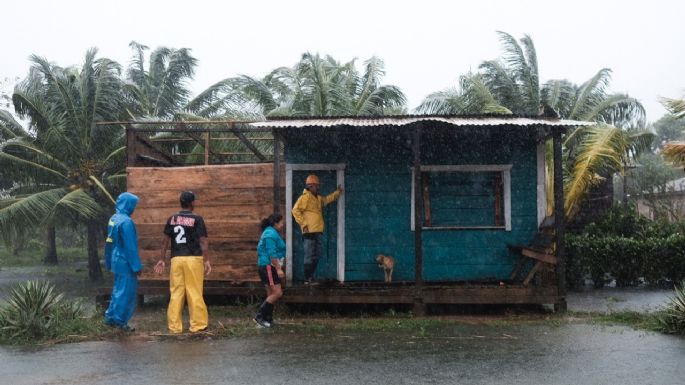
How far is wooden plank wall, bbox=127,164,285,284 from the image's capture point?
37.6 feet

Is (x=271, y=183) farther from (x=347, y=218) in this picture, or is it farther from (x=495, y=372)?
(x=495, y=372)

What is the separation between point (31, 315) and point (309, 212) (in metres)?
4.04

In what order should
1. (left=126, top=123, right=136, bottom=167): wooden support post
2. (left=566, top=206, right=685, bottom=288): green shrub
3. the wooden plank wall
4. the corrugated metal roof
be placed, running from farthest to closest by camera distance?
(left=566, top=206, right=685, bottom=288): green shrub < (left=126, top=123, right=136, bottom=167): wooden support post < the wooden plank wall < the corrugated metal roof

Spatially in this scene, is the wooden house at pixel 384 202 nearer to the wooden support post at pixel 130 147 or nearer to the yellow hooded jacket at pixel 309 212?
the wooden support post at pixel 130 147

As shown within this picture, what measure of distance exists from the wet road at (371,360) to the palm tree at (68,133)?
13.5 m

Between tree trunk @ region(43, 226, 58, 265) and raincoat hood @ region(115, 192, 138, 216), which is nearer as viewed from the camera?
raincoat hood @ region(115, 192, 138, 216)

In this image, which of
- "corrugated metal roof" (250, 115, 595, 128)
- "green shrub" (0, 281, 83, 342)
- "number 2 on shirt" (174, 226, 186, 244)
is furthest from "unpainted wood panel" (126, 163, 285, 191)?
"green shrub" (0, 281, 83, 342)

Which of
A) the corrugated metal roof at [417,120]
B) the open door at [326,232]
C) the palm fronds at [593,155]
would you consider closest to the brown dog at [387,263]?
the open door at [326,232]

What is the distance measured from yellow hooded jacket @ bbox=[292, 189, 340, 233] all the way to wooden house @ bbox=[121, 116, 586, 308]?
2.96 feet

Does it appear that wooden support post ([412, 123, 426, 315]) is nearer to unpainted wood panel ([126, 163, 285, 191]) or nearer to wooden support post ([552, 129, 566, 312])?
wooden support post ([552, 129, 566, 312])

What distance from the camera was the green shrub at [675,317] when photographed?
8398mm

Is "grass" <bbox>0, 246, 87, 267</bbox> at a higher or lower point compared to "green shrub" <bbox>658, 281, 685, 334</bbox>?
lower

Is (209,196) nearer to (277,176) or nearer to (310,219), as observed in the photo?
(277,176)

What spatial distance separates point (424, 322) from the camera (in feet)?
31.2
